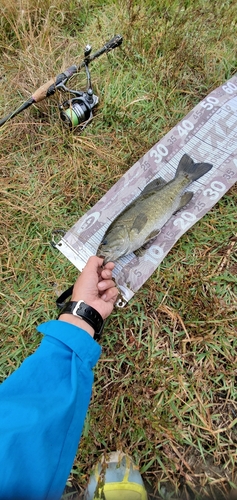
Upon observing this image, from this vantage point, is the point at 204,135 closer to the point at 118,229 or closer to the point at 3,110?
the point at 118,229

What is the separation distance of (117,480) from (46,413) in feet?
3.01

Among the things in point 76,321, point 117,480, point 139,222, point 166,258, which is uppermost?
point 139,222

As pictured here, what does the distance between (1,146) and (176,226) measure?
66.4 inches

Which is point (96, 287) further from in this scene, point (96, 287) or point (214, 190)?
point (214, 190)

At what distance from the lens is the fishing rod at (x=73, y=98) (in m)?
2.88

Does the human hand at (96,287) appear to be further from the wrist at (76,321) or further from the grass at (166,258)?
the grass at (166,258)

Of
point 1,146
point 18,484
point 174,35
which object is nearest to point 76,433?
point 18,484

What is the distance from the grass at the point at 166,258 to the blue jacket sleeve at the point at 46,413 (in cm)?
67

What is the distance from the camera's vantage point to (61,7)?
139 inches

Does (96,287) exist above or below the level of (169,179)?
below

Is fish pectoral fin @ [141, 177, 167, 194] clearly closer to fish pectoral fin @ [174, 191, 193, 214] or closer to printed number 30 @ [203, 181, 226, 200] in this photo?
fish pectoral fin @ [174, 191, 193, 214]

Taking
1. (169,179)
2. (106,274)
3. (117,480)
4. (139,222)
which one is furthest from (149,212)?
(117,480)

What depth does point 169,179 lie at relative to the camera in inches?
112

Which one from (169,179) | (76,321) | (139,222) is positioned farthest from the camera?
(169,179)
